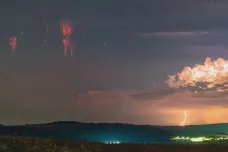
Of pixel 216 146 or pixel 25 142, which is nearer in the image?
pixel 25 142

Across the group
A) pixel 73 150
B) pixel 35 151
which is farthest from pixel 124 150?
pixel 35 151

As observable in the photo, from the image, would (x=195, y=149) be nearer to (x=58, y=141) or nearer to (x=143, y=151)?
(x=143, y=151)

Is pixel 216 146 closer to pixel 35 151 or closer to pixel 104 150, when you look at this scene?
pixel 104 150

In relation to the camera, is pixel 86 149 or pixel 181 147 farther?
pixel 181 147

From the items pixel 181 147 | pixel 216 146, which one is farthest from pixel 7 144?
pixel 216 146

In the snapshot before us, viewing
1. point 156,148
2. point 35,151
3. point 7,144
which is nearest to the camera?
point 35,151

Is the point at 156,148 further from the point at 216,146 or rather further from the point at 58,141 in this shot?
the point at 58,141

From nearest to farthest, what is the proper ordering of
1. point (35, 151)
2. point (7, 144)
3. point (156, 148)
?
point (35, 151) → point (7, 144) → point (156, 148)
